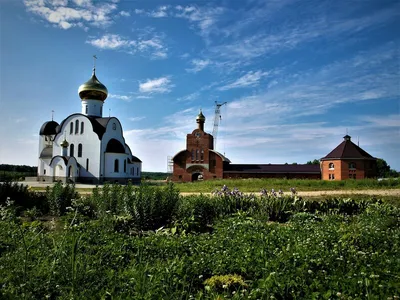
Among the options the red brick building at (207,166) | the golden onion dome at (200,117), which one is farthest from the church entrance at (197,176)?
the golden onion dome at (200,117)

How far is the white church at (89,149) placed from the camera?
114 ft

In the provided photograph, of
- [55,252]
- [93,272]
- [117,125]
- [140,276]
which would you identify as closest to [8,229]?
[55,252]

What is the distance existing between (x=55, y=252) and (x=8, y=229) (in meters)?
1.90

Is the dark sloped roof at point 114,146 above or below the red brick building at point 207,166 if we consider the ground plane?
above

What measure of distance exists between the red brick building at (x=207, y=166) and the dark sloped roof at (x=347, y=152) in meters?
3.24

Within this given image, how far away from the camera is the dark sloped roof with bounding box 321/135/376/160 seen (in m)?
35.1

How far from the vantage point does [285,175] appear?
1524 inches

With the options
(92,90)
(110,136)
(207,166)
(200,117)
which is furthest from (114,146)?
(200,117)

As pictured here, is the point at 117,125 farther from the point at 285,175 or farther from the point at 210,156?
the point at 285,175

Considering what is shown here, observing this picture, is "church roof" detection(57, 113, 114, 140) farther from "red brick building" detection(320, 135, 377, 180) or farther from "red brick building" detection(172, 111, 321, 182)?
"red brick building" detection(320, 135, 377, 180)

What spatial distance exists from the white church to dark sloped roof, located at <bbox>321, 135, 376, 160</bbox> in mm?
23842

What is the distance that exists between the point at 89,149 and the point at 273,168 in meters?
22.1

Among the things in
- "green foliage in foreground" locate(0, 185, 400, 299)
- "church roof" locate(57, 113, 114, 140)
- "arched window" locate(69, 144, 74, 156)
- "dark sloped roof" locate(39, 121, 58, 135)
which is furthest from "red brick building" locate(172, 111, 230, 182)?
"green foliage in foreground" locate(0, 185, 400, 299)

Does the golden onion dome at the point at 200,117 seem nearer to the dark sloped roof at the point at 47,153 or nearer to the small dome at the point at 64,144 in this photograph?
the small dome at the point at 64,144
